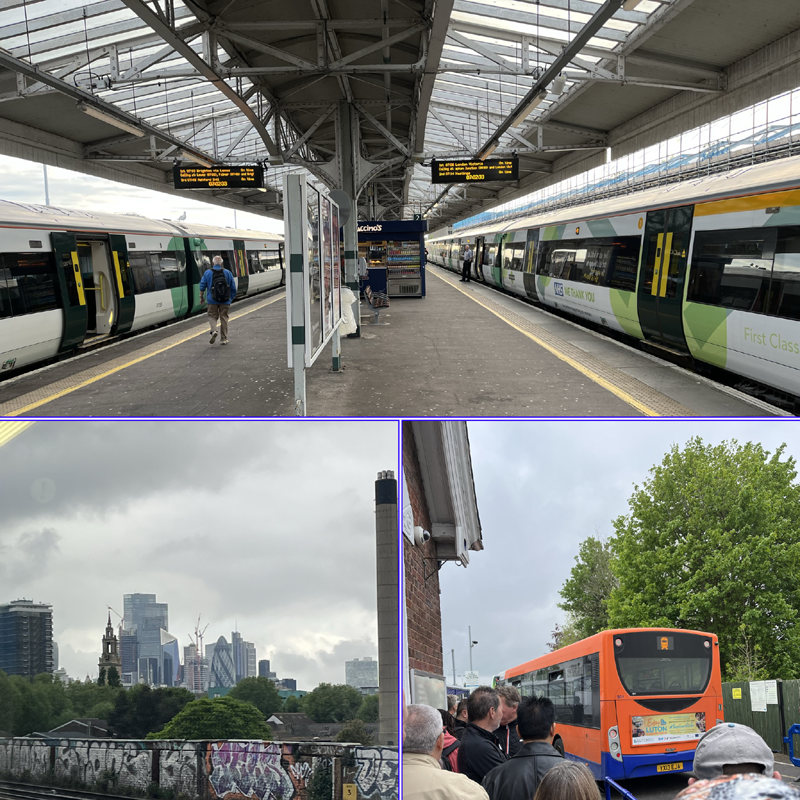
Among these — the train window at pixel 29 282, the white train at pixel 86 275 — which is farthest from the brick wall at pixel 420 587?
the train window at pixel 29 282

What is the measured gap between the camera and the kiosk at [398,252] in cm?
2558

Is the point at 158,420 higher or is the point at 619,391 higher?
the point at 158,420

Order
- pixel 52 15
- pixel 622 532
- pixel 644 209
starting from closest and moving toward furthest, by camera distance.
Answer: pixel 644 209 < pixel 52 15 < pixel 622 532

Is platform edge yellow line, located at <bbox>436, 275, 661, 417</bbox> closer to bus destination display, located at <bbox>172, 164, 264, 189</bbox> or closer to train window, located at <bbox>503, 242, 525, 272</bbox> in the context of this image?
train window, located at <bbox>503, 242, 525, 272</bbox>

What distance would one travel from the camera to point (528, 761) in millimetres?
3709

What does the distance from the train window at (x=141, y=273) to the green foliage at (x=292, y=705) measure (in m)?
12.1

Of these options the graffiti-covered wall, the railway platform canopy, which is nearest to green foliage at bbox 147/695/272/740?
the graffiti-covered wall

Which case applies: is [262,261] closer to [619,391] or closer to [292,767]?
[619,391]

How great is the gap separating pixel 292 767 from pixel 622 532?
18.8m

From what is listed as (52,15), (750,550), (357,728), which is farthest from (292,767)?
(750,550)

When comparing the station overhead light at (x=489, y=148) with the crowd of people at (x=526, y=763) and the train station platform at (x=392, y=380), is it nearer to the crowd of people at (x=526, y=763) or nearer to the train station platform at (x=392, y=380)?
the train station platform at (x=392, y=380)

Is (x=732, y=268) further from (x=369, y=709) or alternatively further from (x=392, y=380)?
(x=369, y=709)

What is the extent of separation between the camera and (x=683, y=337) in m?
10.9

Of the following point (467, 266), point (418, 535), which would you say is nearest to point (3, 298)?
point (418, 535)
